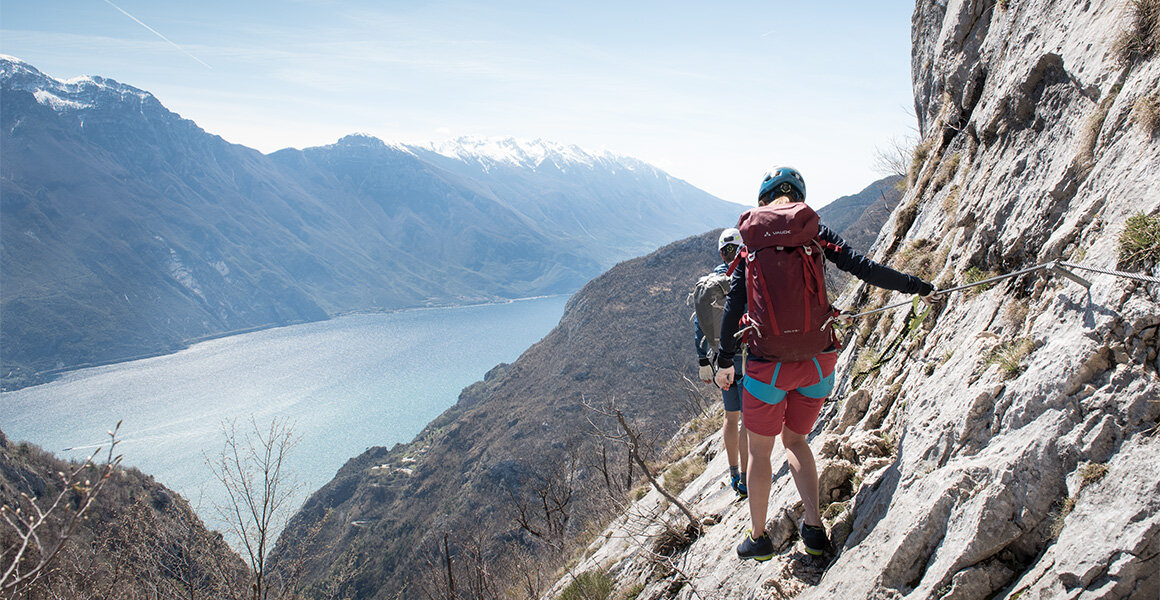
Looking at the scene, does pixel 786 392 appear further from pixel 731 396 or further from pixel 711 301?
pixel 731 396

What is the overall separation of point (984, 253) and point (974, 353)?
1.44 metres

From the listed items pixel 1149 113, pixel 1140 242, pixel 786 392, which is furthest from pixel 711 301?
pixel 1149 113

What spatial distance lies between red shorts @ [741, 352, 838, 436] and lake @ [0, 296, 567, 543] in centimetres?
8182

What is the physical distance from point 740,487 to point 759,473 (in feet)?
6.82

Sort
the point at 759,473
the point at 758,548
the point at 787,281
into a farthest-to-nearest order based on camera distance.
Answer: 1. the point at 758,548
2. the point at 759,473
3. the point at 787,281

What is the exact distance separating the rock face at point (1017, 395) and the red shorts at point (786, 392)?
0.75m

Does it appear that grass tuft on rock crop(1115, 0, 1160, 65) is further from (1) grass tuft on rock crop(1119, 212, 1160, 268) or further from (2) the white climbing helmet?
(2) the white climbing helmet

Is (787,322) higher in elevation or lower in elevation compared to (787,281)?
lower

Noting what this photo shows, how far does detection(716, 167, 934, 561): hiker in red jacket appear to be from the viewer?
11.2 feet

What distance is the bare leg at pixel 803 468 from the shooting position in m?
3.71

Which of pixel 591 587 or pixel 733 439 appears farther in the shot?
pixel 591 587

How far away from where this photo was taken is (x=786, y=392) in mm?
3643

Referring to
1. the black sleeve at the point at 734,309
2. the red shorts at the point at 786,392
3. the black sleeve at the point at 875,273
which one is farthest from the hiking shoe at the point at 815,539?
the black sleeve at the point at 875,273

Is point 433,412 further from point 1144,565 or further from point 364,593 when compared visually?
point 1144,565
